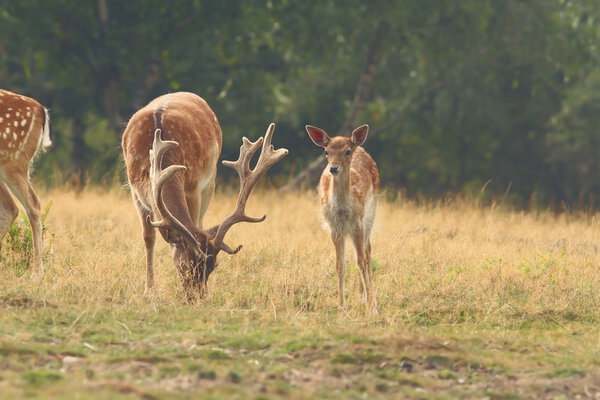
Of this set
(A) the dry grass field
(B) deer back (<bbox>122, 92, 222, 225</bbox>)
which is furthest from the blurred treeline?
(B) deer back (<bbox>122, 92, 222, 225</bbox>)

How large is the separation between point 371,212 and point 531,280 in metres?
1.67

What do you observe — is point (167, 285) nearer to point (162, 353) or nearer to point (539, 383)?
point (162, 353)

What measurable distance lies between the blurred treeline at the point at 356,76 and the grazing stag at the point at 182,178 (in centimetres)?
668

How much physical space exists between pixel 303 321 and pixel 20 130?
370 centimetres

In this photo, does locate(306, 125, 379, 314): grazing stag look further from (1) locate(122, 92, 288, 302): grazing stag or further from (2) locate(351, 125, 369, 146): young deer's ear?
(1) locate(122, 92, 288, 302): grazing stag

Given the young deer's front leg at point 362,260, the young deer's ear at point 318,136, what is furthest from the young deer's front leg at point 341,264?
the young deer's ear at point 318,136

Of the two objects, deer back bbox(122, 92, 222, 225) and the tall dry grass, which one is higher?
deer back bbox(122, 92, 222, 225)

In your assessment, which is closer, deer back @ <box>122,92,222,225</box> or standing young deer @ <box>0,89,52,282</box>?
deer back @ <box>122,92,222,225</box>

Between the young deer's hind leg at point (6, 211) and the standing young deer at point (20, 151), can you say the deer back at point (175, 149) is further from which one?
the young deer's hind leg at point (6, 211)

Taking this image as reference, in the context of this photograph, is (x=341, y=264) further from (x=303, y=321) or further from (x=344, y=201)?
(x=303, y=321)

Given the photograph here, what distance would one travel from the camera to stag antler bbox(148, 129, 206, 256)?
8522 millimetres

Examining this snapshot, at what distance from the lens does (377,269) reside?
1060cm

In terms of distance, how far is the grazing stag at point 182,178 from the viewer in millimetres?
8664

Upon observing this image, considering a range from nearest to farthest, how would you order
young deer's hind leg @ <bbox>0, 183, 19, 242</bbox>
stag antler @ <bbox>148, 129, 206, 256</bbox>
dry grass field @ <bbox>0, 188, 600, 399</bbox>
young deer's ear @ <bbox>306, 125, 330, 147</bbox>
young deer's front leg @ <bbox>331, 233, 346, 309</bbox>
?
dry grass field @ <bbox>0, 188, 600, 399</bbox>
stag antler @ <bbox>148, 129, 206, 256</bbox>
young deer's front leg @ <bbox>331, 233, 346, 309</bbox>
young deer's ear @ <bbox>306, 125, 330, 147</bbox>
young deer's hind leg @ <bbox>0, 183, 19, 242</bbox>
